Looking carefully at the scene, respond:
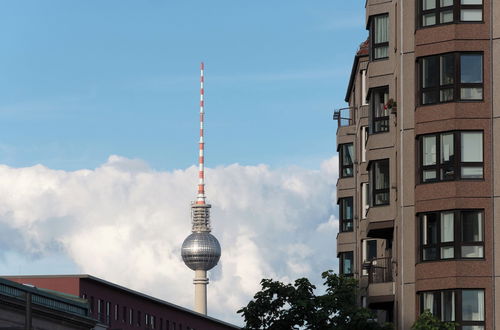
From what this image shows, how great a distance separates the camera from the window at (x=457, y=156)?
57.3 metres

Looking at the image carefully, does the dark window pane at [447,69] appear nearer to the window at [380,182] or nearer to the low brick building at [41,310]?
the window at [380,182]

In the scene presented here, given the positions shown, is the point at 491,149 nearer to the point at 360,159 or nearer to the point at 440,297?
the point at 440,297

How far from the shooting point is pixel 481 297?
56.4 meters

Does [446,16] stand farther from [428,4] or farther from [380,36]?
[380,36]

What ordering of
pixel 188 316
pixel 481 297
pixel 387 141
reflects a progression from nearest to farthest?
pixel 481 297, pixel 387 141, pixel 188 316

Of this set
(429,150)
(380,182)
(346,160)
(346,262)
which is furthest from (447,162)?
(346,262)

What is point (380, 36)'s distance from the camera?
67125mm

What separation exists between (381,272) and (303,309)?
519cm

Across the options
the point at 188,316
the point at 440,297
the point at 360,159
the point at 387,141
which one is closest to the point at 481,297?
the point at 440,297

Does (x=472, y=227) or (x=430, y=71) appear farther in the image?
(x=430, y=71)

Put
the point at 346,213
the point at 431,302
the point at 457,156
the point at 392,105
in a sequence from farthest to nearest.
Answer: the point at 346,213 → the point at 392,105 → the point at 431,302 → the point at 457,156

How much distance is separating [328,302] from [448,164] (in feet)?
29.2

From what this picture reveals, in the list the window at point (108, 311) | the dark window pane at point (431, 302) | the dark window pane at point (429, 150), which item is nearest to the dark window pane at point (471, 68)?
the dark window pane at point (429, 150)

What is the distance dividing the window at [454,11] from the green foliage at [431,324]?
11.2m
